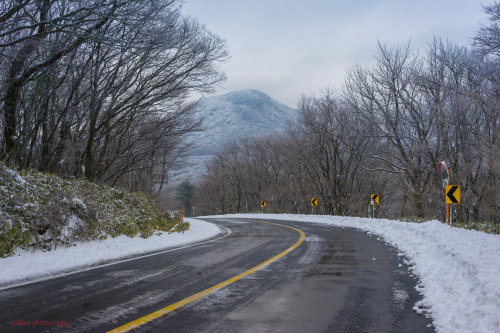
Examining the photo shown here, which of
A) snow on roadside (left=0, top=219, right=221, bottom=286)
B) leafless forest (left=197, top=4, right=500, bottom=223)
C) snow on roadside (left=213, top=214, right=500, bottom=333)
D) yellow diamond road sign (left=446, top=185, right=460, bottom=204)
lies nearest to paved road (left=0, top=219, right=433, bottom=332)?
snow on roadside (left=213, top=214, right=500, bottom=333)

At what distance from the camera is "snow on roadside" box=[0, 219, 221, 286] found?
21.7 ft

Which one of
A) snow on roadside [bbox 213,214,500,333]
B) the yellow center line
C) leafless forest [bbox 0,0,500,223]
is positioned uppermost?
leafless forest [bbox 0,0,500,223]

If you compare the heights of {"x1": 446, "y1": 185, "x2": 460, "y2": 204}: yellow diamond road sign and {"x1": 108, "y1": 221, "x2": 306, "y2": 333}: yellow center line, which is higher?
{"x1": 446, "y1": 185, "x2": 460, "y2": 204}: yellow diamond road sign

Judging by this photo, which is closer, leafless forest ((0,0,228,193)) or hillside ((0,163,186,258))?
hillside ((0,163,186,258))

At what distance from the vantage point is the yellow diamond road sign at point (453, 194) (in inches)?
429

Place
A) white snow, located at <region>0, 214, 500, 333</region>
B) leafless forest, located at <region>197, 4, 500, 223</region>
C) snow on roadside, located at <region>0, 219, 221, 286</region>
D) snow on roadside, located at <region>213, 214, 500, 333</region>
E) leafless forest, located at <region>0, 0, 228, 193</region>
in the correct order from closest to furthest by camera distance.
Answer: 1. snow on roadside, located at <region>213, 214, 500, 333</region>
2. white snow, located at <region>0, 214, 500, 333</region>
3. snow on roadside, located at <region>0, 219, 221, 286</region>
4. leafless forest, located at <region>0, 0, 228, 193</region>
5. leafless forest, located at <region>197, 4, 500, 223</region>

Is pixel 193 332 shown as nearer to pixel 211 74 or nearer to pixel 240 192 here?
pixel 211 74

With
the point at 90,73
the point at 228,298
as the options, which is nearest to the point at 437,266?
the point at 228,298

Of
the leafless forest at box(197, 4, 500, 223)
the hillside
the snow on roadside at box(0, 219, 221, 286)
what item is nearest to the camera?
the snow on roadside at box(0, 219, 221, 286)

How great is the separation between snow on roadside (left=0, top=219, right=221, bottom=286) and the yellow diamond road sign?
8780mm

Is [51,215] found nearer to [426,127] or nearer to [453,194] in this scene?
[453,194]

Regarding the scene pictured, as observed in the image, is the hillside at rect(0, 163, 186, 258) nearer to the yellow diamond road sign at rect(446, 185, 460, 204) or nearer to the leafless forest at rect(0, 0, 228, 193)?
the leafless forest at rect(0, 0, 228, 193)

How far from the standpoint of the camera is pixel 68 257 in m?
8.04

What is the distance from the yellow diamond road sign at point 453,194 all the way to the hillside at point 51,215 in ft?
32.9
